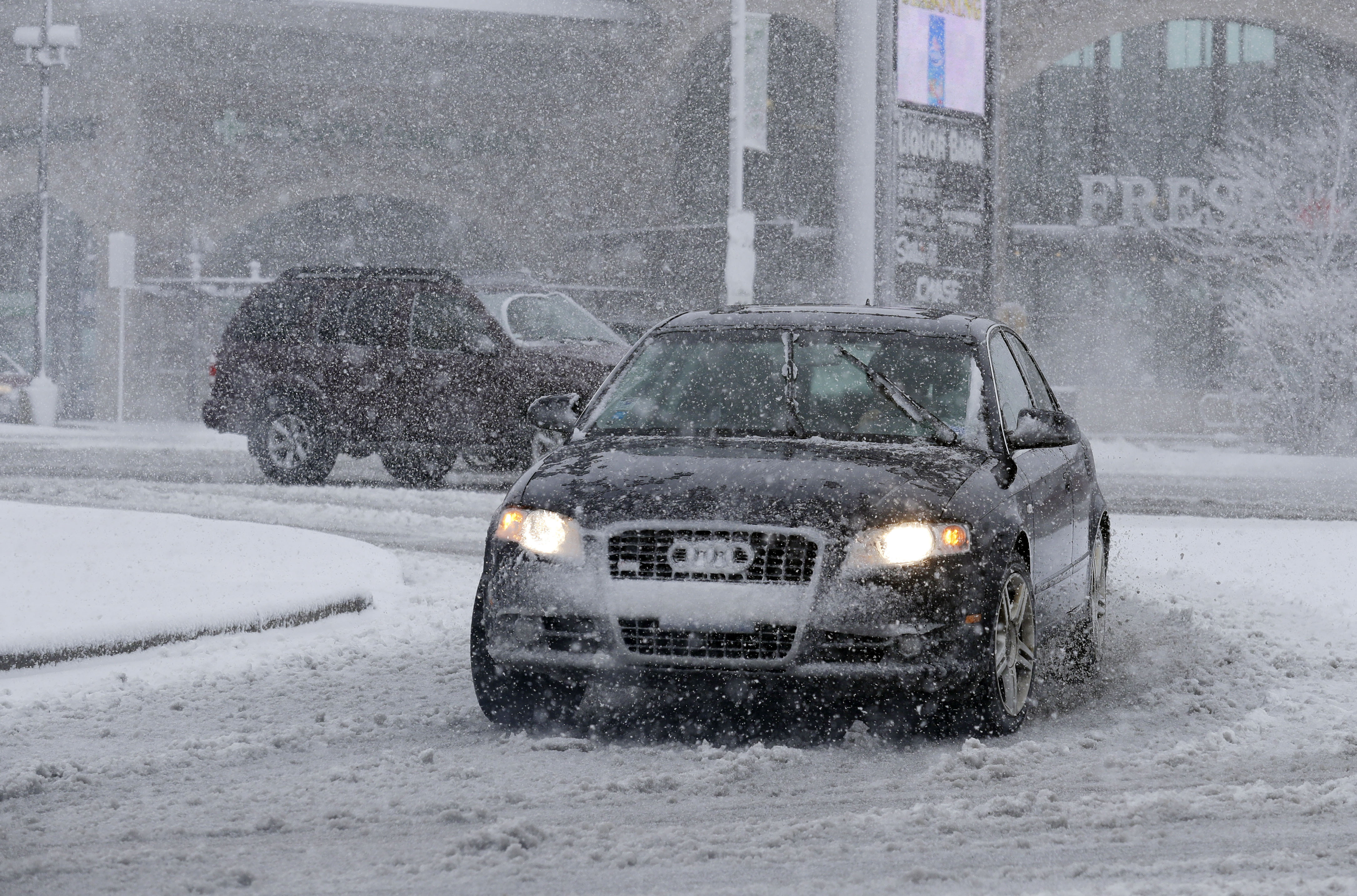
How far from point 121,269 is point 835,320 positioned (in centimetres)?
2676

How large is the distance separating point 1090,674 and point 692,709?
222 cm

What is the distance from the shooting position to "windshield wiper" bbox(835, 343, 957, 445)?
7660 millimetres

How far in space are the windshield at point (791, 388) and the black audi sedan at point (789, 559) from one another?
1cm

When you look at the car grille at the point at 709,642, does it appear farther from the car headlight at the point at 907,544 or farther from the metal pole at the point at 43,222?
the metal pole at the point at 43,222

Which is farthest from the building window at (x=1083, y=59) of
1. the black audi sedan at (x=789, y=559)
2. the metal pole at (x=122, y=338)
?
the black audi sedan at (x=789, y=559)

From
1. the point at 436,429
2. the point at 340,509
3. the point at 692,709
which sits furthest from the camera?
the point at 436,429

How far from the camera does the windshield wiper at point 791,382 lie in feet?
25.2

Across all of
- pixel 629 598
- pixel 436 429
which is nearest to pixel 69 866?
pixel 629 598

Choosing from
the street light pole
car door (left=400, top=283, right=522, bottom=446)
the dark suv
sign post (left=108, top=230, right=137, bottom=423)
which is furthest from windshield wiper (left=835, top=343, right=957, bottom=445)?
the street light pole

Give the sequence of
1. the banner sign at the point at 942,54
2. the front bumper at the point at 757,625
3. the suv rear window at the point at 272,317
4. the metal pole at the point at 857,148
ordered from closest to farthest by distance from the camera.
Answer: the front bumper at the point at 757,625 < the suv rear window at the point at 272,317 < the metal pole at the point at 857,148 < the banner sign at the point at 942,54

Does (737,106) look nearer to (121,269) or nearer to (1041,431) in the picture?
(121,269)

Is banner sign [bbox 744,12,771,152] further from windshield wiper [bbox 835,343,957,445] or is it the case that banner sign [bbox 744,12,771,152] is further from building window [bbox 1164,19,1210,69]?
windshield wiper [bbox 835,343,957,445]

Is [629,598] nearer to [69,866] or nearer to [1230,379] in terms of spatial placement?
[69,866]

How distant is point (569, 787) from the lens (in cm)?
612
